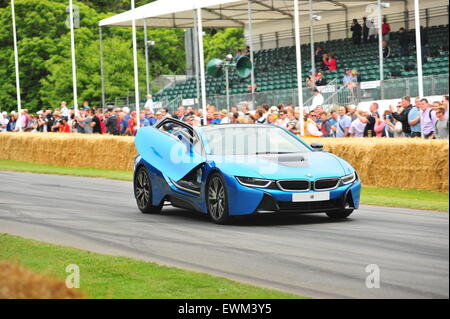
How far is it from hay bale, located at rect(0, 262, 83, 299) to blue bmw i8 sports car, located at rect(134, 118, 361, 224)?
313 inches

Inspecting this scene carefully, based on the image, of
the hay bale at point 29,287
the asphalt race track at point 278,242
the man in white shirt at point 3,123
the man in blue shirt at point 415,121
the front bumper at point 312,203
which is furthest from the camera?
the man in white shirt at point 3,123

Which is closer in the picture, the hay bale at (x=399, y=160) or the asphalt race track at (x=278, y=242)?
the asphalt race track at (x=278, y=242)

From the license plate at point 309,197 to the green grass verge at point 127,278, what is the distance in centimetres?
358

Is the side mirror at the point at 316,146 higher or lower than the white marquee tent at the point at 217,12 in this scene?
lower

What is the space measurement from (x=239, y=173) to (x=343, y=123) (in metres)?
11.2

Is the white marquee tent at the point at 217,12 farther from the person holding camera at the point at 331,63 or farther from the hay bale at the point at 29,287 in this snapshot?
the hay bale at the point at 29,287

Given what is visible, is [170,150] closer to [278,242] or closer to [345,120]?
[278,242]

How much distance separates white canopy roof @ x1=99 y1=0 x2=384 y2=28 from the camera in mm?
42219

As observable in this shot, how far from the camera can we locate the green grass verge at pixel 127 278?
26.3 ft

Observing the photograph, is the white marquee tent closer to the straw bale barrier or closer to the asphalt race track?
the straw bale barrier

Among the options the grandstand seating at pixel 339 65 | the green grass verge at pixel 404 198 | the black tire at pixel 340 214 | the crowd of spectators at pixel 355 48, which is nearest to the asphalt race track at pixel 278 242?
the black tire at pixel 340 214

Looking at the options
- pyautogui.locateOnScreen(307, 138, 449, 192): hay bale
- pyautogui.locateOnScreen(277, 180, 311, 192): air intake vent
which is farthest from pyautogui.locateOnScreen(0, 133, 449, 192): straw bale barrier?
pyautogui.locateOnScreen(277, 180, 311, 192): air intake vent

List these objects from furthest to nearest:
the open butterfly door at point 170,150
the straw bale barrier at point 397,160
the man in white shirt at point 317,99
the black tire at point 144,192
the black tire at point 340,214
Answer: the man in white shirt at point 317,99 < the straw bale barrier at point 397,160 < the black tire at point 144,192 < the open butterfly door at point 170,150 < the black tire at point 340,214

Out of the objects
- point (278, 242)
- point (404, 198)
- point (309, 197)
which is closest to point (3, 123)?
point (404, 198)
